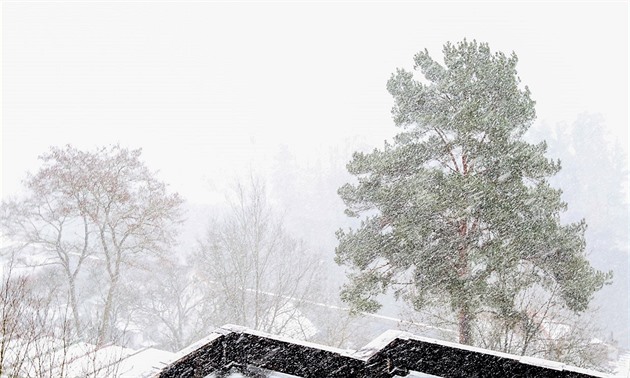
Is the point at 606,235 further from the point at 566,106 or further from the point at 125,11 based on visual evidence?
the point at 125,11

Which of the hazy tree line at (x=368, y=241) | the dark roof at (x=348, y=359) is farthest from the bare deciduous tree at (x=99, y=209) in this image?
the dark roof at (x=348, y=359)

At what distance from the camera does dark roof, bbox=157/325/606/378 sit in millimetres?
2955

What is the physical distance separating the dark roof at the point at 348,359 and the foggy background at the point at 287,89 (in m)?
7.75

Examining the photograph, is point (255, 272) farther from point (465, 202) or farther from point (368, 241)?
point (465, 202)

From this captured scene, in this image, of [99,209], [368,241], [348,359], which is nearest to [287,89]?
[99,209]

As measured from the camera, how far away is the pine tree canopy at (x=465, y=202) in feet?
19.7

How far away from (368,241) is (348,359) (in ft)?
11.7

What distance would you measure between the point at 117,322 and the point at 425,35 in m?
9.78

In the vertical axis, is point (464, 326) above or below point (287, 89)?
below

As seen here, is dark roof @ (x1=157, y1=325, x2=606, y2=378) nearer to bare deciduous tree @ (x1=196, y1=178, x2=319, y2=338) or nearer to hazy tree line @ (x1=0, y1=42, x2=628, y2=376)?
hazy tree line @ (x1=0, y1=42, x2=628, y2=376)

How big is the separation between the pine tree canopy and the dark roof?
3.04 meters

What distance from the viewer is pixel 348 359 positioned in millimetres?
3010

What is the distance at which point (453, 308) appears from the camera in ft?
20.0

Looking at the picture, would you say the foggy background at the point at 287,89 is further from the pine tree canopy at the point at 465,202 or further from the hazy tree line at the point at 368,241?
the pine tree canopy at the point at 465,202
